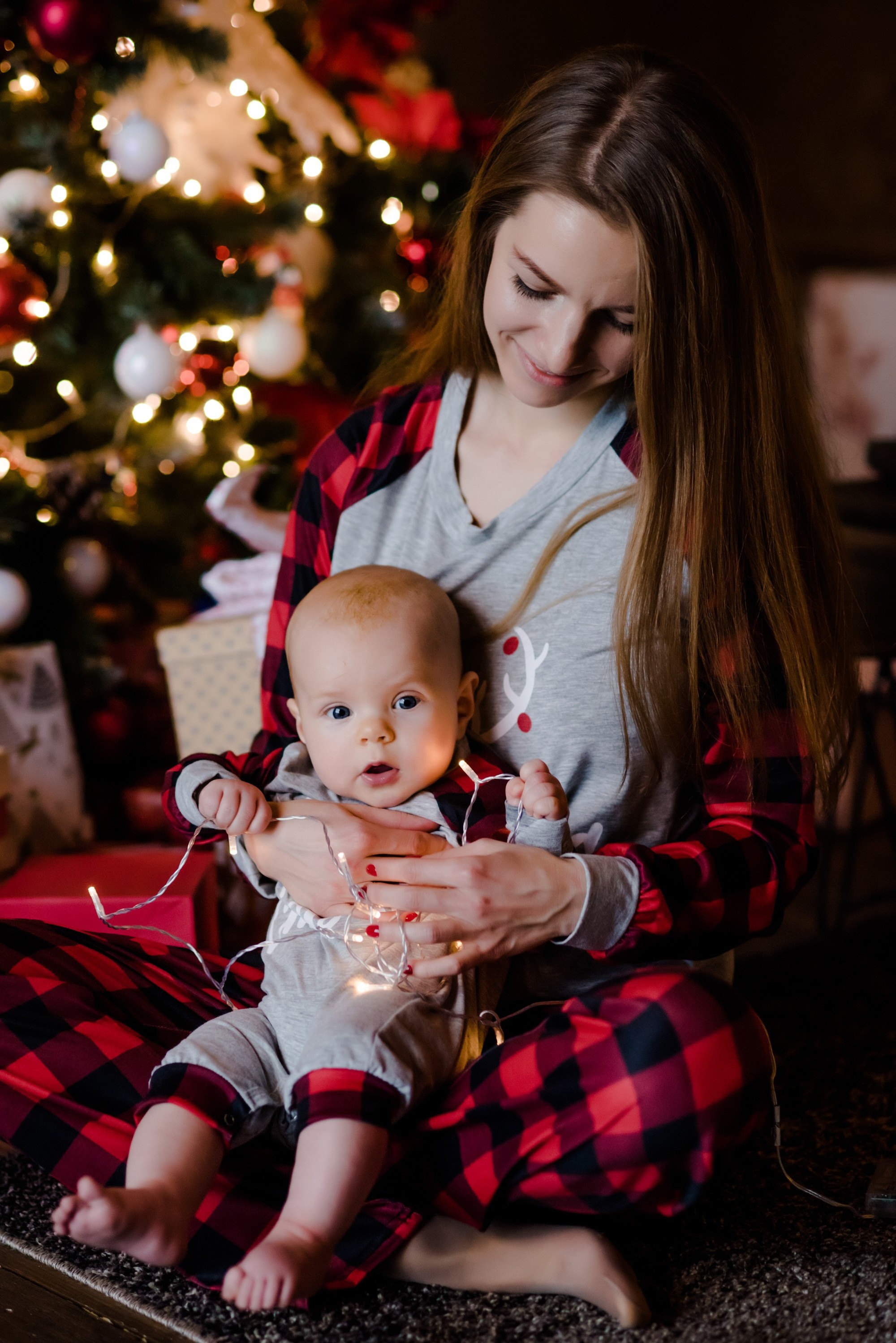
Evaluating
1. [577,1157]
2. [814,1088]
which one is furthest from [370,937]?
[814,1088]

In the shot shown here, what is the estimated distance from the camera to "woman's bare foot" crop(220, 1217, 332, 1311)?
0.95 m

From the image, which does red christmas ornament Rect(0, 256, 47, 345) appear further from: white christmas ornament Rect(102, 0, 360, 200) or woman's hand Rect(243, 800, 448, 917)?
woman's hand Rect(243, 800, 448, 917)

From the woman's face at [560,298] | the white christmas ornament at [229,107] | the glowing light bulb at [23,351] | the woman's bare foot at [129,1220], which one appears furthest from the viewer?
the white christmas ornament at [229,107]

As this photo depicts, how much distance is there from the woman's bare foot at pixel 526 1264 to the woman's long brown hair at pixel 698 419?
19.3 inches

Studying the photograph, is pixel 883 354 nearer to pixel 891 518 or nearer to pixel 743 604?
pixel 891 518

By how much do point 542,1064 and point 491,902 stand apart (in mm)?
153

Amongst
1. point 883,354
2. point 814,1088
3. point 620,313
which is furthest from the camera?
point 883,354

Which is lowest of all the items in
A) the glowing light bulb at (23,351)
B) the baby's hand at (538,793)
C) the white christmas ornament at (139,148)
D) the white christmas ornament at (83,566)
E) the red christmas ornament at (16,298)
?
the white christmas ornament at (83,566)

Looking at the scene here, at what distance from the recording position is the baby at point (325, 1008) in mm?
995

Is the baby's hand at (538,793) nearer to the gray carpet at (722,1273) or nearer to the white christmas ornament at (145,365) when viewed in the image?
the gray carpet at (722,1273)

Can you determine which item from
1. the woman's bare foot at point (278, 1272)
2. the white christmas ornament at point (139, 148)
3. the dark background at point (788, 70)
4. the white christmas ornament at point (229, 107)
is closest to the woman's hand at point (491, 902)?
the woman's bare foot at point (278, 1272)

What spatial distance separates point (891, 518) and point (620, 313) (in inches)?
38.7

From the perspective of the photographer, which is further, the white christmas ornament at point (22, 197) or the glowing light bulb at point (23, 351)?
the glowing light bulb at point (23, 351)

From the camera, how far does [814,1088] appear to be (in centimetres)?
162
